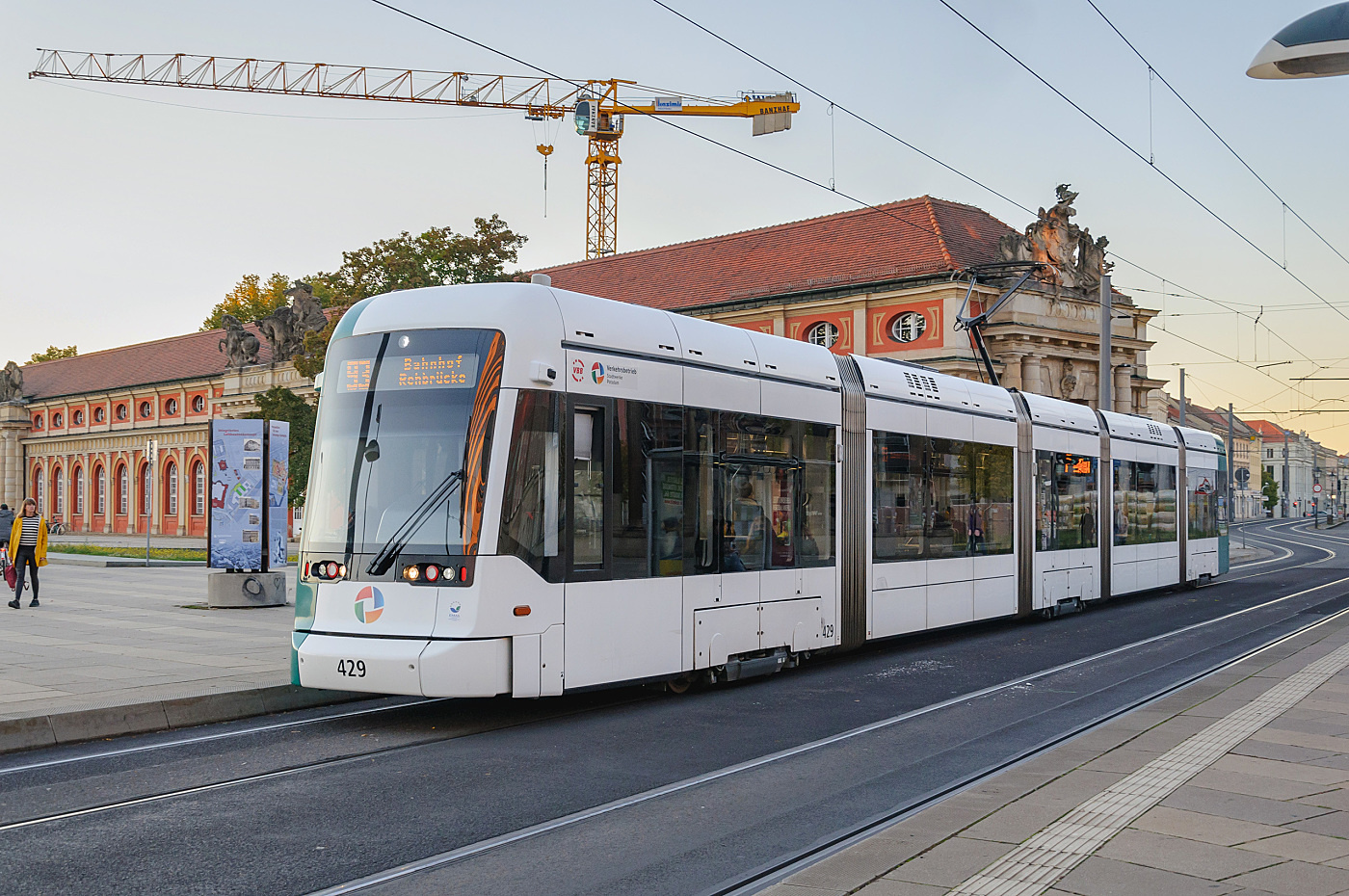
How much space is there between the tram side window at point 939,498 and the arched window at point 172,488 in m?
73.5

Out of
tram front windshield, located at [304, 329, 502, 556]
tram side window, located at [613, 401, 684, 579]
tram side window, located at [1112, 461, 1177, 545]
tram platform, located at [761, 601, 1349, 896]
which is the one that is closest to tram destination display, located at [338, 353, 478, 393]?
tram front windshield, located at [304, 329, 502, 556]

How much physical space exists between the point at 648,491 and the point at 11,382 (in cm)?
10300

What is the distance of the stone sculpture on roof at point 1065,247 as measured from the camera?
174 ft

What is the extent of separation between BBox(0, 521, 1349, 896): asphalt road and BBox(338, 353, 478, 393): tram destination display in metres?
2.71

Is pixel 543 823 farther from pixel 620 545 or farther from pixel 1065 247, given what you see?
pixel 1065 247

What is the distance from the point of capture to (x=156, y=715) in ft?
32.3

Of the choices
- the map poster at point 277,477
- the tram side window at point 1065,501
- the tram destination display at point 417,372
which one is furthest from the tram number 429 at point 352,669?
the tram side window at point 1065,501

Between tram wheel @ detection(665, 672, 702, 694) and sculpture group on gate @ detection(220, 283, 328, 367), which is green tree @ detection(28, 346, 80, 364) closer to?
sculpture group on gate @ detection(220, 283, 328, 367)

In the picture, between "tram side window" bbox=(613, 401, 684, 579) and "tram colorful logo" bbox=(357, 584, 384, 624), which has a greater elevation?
"tram side window" bbox=(613, 401, 684, 579)

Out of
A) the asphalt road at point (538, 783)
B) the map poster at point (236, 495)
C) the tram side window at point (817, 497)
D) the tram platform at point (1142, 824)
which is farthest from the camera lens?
the map poster at point (236, 495)

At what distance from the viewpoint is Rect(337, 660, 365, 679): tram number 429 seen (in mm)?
9383

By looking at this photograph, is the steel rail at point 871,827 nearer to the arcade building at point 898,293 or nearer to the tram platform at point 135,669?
the tram platform at point 135,669

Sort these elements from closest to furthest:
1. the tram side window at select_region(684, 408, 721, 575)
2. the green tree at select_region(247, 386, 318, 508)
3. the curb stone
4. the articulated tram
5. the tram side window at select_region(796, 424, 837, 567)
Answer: the curb stone < the articulated tram < the tram side window at select_region(684, 408, 721, 575) < the tram side window at select_region(796, 424, 837, 567) < the green tree at select_region(247, 386, 318, 508)

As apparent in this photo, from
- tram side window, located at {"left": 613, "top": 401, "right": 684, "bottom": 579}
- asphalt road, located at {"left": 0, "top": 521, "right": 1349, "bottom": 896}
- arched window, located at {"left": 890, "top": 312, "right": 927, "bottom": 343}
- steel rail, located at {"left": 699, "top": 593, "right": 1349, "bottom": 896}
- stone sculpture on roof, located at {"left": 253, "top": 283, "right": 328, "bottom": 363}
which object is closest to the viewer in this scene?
steel rail, located at {"left": 699, "top": 593, "right": 1349, "bottom": 896}
